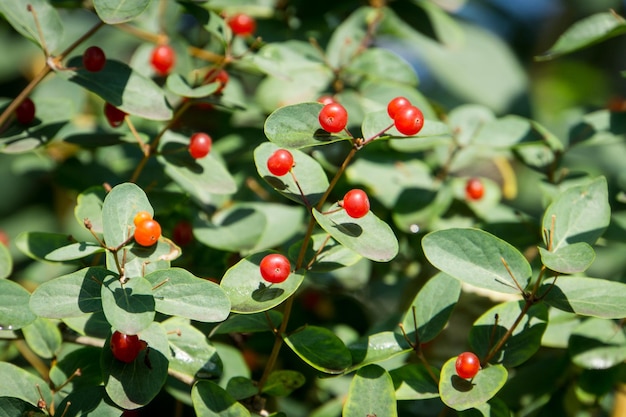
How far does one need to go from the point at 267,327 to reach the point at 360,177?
469mm

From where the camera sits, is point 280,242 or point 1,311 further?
point 280,242

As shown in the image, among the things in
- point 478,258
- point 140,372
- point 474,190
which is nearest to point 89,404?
point 140,372

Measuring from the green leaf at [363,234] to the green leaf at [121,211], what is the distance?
0.22m

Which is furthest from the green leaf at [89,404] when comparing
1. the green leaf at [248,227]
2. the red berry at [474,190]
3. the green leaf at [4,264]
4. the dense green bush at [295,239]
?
the red berry at [474,190]

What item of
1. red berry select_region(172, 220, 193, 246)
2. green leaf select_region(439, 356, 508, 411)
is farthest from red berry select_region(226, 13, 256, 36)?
green leaf select_region(439, 356, 508, 411)

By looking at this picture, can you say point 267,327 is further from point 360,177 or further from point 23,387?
point 360,177

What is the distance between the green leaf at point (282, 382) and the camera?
98cm

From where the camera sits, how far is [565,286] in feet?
3.09

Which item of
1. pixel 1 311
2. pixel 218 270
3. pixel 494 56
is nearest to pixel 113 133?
pixel 218 270

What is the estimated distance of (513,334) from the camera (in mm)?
957

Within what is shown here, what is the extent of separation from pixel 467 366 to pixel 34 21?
0.77 meters

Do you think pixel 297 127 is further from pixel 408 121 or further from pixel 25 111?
pixel 25 111

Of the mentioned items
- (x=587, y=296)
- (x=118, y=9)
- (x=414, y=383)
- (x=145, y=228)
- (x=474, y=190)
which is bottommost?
(x=474, y=190)

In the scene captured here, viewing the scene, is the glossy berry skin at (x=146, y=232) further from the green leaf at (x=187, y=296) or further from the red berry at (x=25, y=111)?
the red berry at (x=25, y=111)
